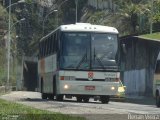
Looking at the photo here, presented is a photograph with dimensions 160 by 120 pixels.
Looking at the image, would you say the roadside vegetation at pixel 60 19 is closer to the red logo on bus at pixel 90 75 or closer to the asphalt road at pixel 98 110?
the red logo on bus at pixel 90 75

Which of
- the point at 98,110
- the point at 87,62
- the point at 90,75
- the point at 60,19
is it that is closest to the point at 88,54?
the point at 87,62

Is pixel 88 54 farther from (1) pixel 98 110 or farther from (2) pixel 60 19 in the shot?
(2) pixel 60 19

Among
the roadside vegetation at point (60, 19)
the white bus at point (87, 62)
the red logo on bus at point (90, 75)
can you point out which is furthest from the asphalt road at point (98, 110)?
the roadside vegetation at point (60, 19)

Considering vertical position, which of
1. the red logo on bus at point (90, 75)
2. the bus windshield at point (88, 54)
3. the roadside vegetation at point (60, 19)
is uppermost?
the roadside vegetation at point (60, 19)

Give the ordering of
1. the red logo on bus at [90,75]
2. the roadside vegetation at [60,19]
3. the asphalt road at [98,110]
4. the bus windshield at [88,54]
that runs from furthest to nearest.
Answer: the roadside vegetation at [60,19]
the red logo on bus at [90,75]
the bus windshield at [88,54]
the asphalt road at [98,110]

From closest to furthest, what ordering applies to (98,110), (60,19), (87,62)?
(98,110)
(87,62)
(60,19)

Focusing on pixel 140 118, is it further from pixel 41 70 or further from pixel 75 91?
pixel 41 70

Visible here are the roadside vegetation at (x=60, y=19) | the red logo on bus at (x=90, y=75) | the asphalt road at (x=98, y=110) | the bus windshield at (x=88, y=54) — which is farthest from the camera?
the roadside vegetation at (x=60, y=19)

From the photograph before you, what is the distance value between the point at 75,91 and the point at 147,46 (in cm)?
2173

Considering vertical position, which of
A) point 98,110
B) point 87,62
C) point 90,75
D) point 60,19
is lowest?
point 98,110

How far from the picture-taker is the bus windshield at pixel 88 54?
31734mm

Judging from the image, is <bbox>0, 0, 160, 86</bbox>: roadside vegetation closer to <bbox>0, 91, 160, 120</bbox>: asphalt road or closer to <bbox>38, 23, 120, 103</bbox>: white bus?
<bbox>38, 23, 120, 103</bbox>: white bus

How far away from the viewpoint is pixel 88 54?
104 feet

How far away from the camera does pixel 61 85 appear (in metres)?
31.9
